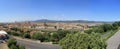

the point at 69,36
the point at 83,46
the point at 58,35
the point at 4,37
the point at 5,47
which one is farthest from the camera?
the point at 58,35

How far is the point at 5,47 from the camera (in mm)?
27031

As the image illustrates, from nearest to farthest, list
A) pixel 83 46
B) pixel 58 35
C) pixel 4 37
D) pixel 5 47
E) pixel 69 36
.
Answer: pixel 83 46 < pixel 69 36 < pixel 5 47 < pixel 4 37 < pixel 58 35

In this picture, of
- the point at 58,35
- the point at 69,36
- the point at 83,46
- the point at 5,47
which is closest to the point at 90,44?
the point at 83,46

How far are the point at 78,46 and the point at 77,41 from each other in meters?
0.25

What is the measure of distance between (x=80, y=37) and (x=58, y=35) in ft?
125

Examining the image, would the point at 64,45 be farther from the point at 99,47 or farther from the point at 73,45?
the point at 99,47

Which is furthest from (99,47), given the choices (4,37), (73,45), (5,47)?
(4,37)

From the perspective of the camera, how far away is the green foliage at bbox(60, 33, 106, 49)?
12.0 meters

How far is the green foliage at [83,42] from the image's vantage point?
1200cm

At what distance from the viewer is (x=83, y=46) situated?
11992mm

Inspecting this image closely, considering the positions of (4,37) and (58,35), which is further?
(58,35)

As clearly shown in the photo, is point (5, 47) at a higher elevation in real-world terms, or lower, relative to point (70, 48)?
lower

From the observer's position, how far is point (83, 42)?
39.9 ft

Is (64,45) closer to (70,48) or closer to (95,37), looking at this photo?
(70,48)
